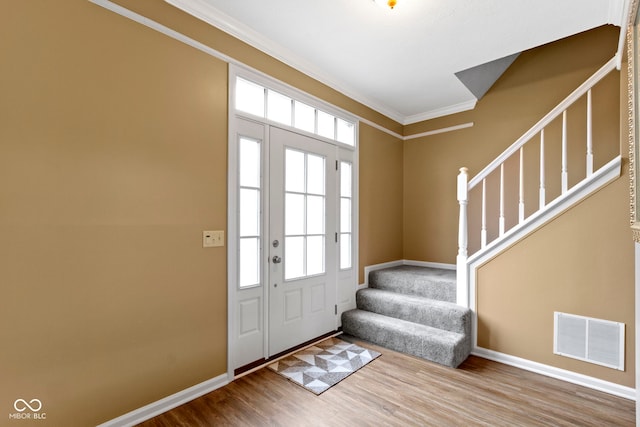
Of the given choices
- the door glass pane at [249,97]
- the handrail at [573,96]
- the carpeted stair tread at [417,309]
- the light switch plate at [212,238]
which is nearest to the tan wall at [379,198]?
the carpeted stair tread at [417,309]

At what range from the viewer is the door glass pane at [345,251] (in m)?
3.46

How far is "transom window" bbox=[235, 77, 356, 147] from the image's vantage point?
253 cm

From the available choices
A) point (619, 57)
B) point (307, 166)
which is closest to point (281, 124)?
point (307, 166)

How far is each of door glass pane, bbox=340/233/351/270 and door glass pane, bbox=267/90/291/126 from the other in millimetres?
1439

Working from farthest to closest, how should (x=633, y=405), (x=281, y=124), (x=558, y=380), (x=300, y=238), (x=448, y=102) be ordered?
(x=448, y=102) → (x=300, y=238) → (x=281, y=124) → (x=558, y=380) → (x=633, y=405)

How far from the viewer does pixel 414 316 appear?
3113 millimetres

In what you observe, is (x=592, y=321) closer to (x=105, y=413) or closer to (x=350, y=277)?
(x=350, y=277)

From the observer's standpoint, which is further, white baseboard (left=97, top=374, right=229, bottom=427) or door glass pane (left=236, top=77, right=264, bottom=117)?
door glass pane (left=236, top=77, right=264, bottom=117)

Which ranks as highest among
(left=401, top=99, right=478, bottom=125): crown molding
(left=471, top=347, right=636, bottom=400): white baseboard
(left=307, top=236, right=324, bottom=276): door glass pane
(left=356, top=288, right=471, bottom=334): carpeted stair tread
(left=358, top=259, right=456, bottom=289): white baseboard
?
(left=401, top=99, right=478, bottom=125): crown molding

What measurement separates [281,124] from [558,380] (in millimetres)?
3189

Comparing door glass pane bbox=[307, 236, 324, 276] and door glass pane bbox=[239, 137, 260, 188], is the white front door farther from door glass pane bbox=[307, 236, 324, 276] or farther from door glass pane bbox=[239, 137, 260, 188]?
door glass pane bbox=[239, 137, 260, 188]

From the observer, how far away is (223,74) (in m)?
2.32

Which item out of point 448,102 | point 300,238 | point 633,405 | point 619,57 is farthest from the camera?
point 448,102

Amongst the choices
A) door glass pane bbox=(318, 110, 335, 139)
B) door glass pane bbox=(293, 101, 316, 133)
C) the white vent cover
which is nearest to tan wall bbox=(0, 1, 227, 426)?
door glass pane bbox=(293, 101, 316, 133)
